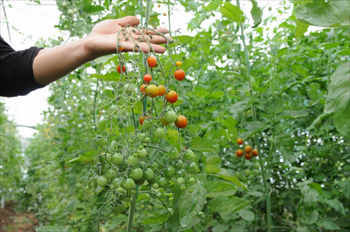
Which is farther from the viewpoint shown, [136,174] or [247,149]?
[247,149]

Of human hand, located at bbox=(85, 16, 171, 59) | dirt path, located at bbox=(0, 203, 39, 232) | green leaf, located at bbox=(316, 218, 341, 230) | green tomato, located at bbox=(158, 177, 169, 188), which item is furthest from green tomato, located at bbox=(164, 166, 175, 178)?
dirt path, located at bbox=(0, 203, 39, 232)

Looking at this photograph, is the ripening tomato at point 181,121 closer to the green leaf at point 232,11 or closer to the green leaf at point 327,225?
the green leaf at point 232,11

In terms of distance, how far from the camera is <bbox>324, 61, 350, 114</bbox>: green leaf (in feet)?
1.71

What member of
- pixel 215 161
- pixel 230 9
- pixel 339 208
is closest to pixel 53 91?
pixel 230 9

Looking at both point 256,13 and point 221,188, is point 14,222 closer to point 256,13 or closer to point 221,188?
point 221,188

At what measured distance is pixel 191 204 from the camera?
774mm

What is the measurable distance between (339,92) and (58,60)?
1.10 m

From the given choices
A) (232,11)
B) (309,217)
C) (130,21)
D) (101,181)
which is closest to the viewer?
(101,181)

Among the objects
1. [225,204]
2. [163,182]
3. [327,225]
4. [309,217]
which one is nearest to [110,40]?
[163,182]

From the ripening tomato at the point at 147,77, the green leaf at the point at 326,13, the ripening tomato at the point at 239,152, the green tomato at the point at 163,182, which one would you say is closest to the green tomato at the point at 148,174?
the green tomato at the point at 163,182

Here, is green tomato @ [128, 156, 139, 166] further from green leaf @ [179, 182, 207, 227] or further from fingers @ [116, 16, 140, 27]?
fingers @ [116, 16, 140, 27]

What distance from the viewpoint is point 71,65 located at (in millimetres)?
1246

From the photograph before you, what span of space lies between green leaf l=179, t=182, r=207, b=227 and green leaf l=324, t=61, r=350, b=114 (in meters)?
0.39

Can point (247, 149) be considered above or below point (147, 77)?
below
